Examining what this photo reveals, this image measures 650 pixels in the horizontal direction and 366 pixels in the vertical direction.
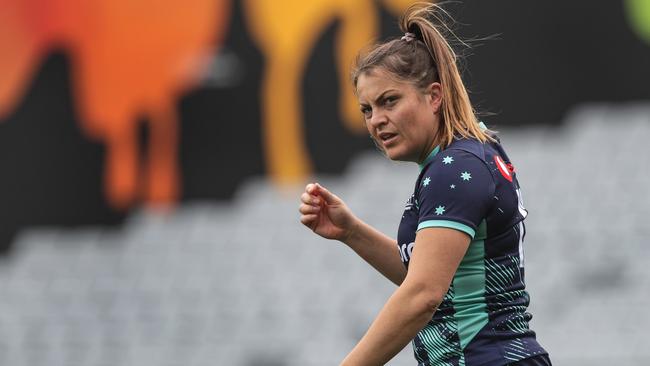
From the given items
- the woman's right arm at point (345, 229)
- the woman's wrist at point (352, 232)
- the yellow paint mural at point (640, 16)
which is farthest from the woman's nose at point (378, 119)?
the yellow paint mural at point (640, 16)

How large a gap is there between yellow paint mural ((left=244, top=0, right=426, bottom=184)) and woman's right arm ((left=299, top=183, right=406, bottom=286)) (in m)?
6.67

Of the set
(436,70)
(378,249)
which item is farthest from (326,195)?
(436,70)

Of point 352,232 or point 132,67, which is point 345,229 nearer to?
point 352,232

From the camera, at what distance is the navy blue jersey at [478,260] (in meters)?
2.43

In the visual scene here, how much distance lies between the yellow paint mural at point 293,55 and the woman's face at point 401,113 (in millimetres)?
7001

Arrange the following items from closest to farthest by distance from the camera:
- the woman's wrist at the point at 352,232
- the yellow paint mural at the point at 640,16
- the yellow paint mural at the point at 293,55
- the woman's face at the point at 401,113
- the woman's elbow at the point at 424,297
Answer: the woman's elbow at the point at 424,297 → the woman's face at the point at 401,113 → the woman's wrist at the point at 352,232 → the yellow paint mural at the point at 640,16 → the yellow paint mural at the point at 293,55

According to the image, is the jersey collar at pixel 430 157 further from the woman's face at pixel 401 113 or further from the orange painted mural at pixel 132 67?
the orange painted mural at pixel 132 67

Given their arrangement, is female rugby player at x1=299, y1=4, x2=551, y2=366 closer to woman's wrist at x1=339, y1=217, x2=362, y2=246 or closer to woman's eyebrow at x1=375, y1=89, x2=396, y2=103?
woman's eyebrow at x1=375, y1=89, x2=396, y2=103

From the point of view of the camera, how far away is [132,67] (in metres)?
10.2

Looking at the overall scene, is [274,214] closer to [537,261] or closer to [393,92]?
[537,261]

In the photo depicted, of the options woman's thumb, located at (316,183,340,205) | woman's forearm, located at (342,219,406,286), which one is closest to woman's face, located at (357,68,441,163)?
woman's thumb, located at (316,183,340,205)

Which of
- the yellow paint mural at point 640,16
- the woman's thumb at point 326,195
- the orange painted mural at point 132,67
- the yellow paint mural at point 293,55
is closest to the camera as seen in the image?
the woman's thumb at point 326,195

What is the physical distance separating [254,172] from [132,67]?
153 centimetres

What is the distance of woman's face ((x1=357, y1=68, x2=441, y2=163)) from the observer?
2.57 meters
